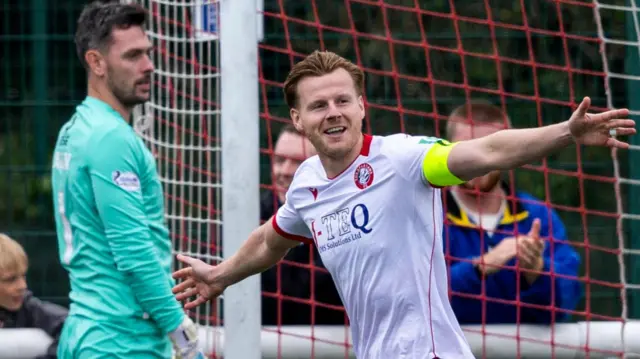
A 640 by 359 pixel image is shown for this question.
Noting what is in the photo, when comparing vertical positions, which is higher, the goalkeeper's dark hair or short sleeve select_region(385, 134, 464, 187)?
the goalkeeper's dark hair

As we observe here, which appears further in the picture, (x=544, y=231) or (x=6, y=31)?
(x=6, y=31)

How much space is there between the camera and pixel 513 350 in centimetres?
499

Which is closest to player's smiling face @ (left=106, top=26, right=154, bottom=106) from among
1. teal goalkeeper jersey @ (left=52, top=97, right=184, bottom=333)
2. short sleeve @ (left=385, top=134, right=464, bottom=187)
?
teal goalkeeper jersey @ (left=52, top=97, right=184, bottom=333)

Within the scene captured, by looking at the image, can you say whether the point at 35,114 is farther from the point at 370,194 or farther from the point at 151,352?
the point at 370,194

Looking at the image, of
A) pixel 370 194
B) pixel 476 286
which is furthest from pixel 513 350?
pixel 370 194

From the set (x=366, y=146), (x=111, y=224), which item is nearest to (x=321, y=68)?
(x=366, y=146)

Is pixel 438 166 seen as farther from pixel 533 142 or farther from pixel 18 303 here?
pixel 18 303

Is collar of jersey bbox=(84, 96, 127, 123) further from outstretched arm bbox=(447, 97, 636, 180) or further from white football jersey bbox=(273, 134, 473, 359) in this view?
outstretched arm bbox=(447, 97, 636, 180)

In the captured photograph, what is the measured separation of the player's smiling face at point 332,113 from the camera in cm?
393

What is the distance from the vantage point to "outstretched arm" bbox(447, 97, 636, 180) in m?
3.33

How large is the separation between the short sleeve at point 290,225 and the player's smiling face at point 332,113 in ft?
0.87

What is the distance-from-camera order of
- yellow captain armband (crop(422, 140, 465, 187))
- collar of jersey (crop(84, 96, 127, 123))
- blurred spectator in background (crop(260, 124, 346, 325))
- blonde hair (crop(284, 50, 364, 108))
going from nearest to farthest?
yellow captain armband (crop(422, 140, 465, 187)) < blonde hair (crop(284, 50, 364, 108)) < collar of jersey (crop(84, 96, 127, 123)) < blurred spectator in background (crop(260, 124, 346, 325))

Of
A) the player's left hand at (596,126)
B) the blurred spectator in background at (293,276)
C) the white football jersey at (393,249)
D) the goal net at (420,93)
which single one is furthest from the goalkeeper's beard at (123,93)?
the player's left hand at (596,126)

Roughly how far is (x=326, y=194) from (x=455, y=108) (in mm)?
2068
